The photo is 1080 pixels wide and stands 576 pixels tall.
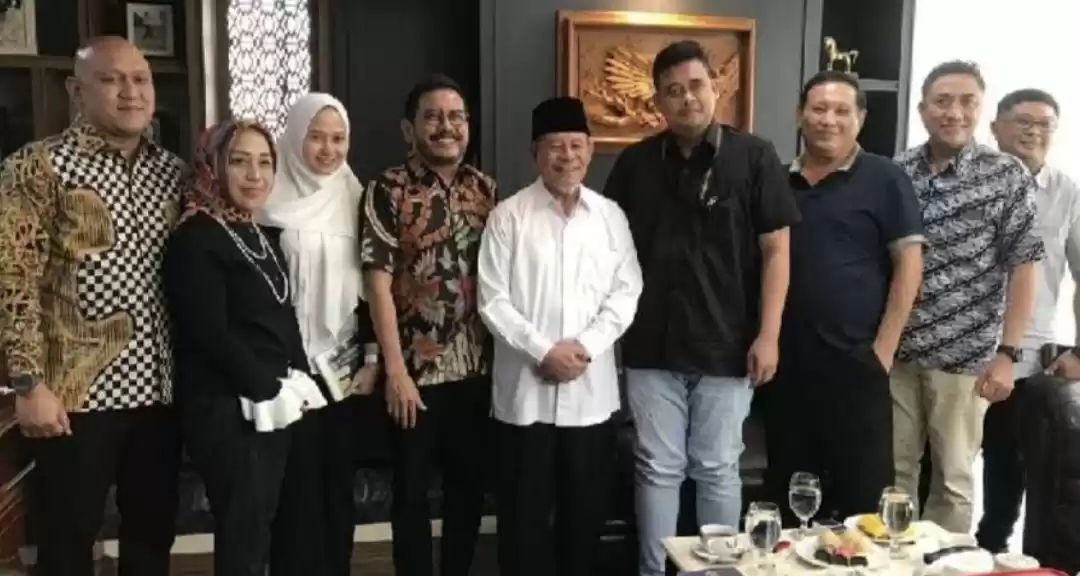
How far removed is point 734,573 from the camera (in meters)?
1.99

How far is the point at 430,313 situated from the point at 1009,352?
159cm

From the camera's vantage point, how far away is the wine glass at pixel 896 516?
2.12 m

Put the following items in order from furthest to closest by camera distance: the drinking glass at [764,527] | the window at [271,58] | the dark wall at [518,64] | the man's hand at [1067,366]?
the window at [271,58], the dark wall at [518,64], the man's hand at [1067,366], the drinking glass at [764,527]

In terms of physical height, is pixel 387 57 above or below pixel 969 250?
above

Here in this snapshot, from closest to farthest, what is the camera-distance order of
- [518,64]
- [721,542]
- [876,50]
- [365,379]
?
[721,542] < [365,379] < [518,64] < [876,50]

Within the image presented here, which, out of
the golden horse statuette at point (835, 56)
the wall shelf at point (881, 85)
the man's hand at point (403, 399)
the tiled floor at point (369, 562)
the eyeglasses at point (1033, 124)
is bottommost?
the tiled floor at point (369, 562)

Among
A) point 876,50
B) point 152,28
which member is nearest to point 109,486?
point 152,28

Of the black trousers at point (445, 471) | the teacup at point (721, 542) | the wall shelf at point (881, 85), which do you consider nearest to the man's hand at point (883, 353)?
the teacup at point (721, 542)

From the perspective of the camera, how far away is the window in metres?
3.92

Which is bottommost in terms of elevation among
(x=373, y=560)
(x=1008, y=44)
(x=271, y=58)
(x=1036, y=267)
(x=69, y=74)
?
(x=373, y=560)

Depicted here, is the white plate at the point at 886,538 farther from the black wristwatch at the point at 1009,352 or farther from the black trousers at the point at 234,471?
the black trousers at the point at 234,471

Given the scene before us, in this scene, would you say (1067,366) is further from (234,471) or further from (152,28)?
(152,28)

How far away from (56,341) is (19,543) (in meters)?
1.18

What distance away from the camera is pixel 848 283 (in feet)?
8.75
